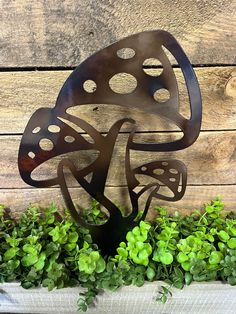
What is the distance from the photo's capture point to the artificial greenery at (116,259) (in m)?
0.83

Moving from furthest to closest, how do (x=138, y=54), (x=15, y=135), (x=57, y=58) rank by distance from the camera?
1. (x=15, y=135)
2. (x=57, y=58)
3. (x=138, y=54)

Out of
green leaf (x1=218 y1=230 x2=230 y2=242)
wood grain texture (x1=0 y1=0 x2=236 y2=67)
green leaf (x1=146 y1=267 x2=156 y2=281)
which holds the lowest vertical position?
green leaf (x1=146 y1=267 x2=156 y2=281)

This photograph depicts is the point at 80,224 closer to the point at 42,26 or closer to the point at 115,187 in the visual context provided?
the point at 115,187

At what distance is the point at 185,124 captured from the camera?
678mm

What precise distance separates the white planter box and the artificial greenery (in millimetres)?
28

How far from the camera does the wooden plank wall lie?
0.72 m

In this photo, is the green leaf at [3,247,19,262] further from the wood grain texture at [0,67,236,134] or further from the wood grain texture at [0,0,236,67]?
the wood grain texture at [0,0,236,67]

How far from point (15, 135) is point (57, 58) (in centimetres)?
21

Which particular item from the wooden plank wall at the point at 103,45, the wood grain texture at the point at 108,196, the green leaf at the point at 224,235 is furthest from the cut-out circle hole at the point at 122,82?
the green leaf at the point at 224,235

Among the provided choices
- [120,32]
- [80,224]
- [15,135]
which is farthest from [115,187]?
[120,32]

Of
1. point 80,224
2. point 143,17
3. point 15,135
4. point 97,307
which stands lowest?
point 97,307

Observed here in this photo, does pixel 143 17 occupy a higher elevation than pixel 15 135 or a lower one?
higher

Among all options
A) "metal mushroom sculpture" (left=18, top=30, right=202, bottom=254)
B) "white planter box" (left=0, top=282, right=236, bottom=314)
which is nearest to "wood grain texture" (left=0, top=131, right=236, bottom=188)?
"metal mushroom sculpture" (left=18, top=30, right=202, bottom=254)

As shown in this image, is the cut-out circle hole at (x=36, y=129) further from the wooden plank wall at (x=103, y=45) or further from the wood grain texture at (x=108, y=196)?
the wood grain texture at (x=108, y=196)
